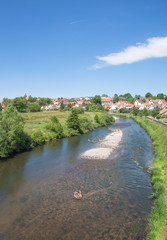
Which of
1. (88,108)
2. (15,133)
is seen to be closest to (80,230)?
(15,133)

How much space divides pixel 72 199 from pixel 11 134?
16.2 metres

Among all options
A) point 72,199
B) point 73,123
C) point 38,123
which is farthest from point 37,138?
point 72,199

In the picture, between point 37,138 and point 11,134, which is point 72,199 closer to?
point 11,134

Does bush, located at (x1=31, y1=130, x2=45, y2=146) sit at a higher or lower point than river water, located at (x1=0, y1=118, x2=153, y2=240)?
higher

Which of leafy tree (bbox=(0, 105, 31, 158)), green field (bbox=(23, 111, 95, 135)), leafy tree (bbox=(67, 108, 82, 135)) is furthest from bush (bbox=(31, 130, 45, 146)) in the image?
leafy tree (bbox=(67, 108, 82, 135))

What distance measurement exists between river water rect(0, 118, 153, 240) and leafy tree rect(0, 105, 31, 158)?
7.16 ft

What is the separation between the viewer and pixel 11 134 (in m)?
26.6

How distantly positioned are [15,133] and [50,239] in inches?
776

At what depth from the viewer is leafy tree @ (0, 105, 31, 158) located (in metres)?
26.0

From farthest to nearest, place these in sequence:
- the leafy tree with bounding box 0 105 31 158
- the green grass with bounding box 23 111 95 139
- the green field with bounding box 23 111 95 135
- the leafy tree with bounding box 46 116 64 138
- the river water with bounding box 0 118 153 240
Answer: the green field with bounding box 23 111 95 135 → the leafy tree with bounding box 46 116 64 138 → the green grass with bounding box 23 111 95 139 → the leafy tree with bounding box 0 105 31 158 → the river water with bounding box 0 118 153 240

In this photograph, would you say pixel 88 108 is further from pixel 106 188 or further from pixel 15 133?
pixel 106 188

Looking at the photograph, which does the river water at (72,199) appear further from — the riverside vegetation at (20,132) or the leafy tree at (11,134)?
the riverside vegetation at (20,132)

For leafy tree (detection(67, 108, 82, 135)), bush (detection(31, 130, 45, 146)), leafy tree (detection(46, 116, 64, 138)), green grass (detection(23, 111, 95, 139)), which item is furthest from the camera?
leafy tree (detection(67, 108, 82, 135))

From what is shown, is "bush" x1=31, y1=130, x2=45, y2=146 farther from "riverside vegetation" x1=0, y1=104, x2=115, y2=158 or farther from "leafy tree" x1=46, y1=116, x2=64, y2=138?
"leafy tree" x1=46, y1=116, x2=64, y2=138
